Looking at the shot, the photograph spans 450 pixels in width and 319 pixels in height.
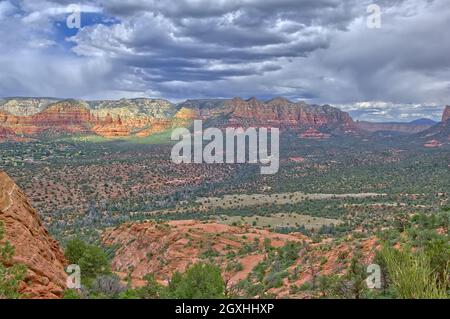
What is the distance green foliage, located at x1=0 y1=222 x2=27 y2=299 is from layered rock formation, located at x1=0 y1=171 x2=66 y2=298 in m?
0.55

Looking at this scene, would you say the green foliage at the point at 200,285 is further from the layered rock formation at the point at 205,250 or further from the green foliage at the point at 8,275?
the green foliage at the point at 8,275

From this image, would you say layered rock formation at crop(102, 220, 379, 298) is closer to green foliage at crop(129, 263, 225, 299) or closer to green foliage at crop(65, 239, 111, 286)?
green foliage at crop(65, 239, 111, 286)

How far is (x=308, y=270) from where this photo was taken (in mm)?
29328

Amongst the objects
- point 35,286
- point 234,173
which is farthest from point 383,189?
point 35,286

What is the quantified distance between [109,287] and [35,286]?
5.31m

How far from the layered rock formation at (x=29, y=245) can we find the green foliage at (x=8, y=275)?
551 mm

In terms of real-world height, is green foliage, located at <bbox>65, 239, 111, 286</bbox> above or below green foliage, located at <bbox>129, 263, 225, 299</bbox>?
below

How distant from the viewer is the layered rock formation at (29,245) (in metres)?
18.4

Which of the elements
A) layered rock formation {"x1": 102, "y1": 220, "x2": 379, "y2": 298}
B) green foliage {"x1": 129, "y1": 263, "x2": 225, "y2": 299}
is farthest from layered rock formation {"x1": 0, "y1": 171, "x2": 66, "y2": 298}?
layered rock formation {"x1": 102, "y1": 220, "x2": 379, "y2": 298}

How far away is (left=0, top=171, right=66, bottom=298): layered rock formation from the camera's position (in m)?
18.4

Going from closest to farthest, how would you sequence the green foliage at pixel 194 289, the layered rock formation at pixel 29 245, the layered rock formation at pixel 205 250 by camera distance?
the layered rock formation at pixel 29 245
the green foliage at pixel 194 289
the layered rock formation at pixel 205 250

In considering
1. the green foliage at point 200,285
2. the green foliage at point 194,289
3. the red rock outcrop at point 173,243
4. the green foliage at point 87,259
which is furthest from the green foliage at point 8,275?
the red rock outcrop at point 173,243

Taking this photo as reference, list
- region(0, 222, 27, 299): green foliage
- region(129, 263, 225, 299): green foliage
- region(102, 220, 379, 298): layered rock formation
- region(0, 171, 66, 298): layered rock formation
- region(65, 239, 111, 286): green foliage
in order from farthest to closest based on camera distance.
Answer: region(102, 220, 379, 298): layered rock formation, region(65, 239, 111, 286): green foliage, region(129, 263, 225, 299): green foliage, region(0, 171, 66, 298): layered rock formation, region(0, 222, 27, 299): green foliage

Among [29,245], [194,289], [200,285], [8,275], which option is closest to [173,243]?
[29,245]
